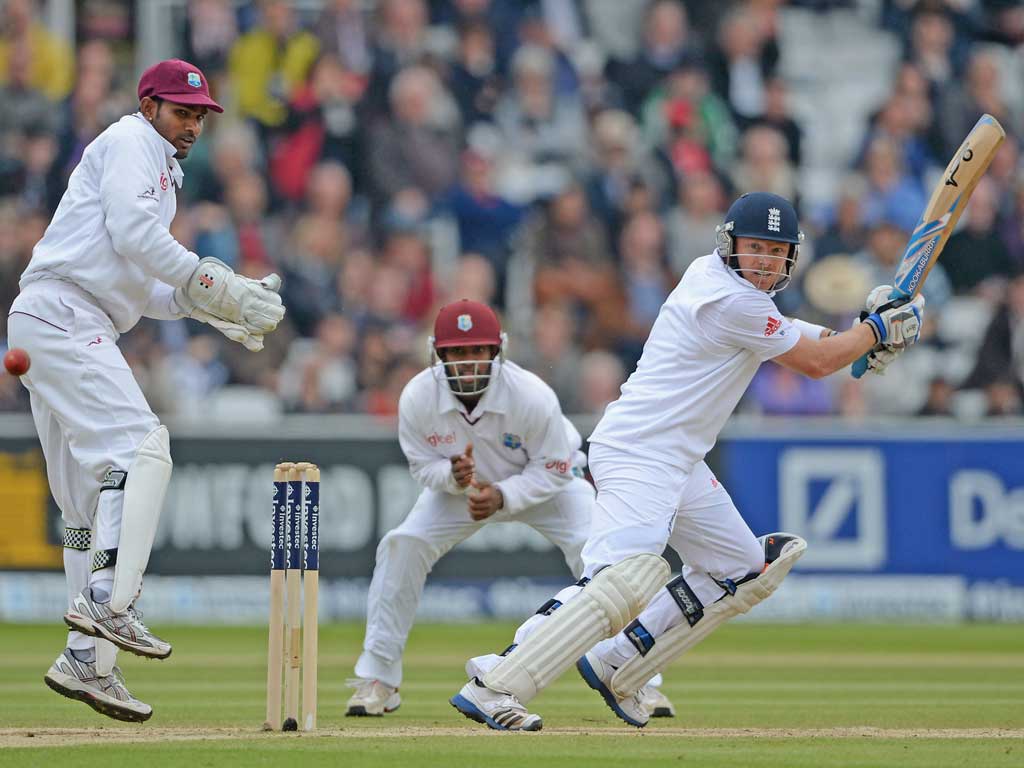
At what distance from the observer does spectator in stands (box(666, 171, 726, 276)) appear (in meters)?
15.4

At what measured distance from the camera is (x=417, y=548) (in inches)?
330

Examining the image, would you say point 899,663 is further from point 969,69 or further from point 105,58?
point 105,58

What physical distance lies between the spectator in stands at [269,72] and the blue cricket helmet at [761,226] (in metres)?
9.50

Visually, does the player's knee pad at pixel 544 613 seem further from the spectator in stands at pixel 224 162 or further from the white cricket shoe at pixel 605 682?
the spectator in stands at pixel 224 162

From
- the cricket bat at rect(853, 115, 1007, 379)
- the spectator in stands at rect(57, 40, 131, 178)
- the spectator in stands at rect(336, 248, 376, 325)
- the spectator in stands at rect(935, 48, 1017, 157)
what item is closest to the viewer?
the cricket bat at rect(853, 115, 1007, 379)

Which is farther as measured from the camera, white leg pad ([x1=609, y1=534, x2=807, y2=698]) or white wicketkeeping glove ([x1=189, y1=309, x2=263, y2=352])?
white leg pad ([x1=609, y1=534, x2=807, y2=698])

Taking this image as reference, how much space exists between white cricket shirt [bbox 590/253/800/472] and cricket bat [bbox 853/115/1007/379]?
26.6 inches

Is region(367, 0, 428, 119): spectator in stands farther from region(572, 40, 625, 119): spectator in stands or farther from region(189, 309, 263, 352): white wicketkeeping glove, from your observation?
region(189, 309, 263, 352): white wicketkeeping glove

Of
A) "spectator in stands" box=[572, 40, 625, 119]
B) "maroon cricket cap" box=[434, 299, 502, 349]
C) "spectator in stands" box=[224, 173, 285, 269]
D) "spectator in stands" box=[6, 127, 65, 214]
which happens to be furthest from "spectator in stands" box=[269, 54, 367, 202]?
"maroon cricket cap" box=[434, 299, 502, 349]

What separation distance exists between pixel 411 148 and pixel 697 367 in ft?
30.3

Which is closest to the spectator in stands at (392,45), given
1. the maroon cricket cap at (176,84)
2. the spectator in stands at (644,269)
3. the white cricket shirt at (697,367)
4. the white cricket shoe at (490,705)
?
the spectator in stands at (644,269)

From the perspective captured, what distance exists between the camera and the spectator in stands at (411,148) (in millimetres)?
15766

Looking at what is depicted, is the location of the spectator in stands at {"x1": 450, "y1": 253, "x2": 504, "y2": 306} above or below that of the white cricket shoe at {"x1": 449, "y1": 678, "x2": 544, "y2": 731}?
above

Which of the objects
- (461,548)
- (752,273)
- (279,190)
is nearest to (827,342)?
(752,273)
